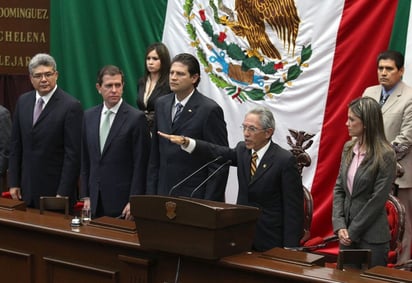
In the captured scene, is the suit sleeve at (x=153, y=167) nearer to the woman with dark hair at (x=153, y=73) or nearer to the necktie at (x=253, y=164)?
the necktie at (x=253, y=164)

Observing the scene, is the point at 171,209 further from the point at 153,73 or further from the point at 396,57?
the point at 153,73

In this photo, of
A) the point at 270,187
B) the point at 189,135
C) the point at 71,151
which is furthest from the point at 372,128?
the point at 71,151

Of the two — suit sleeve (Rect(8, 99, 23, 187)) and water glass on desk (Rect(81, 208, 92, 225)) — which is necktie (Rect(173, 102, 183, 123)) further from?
suit sleeve (Rect(8, 99, 23, 187))

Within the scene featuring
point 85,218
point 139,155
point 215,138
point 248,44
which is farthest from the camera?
point 248,44

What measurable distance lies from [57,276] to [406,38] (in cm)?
300

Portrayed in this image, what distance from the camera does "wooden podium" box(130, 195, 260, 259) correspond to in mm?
3197

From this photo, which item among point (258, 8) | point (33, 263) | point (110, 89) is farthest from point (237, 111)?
point (33, 263)

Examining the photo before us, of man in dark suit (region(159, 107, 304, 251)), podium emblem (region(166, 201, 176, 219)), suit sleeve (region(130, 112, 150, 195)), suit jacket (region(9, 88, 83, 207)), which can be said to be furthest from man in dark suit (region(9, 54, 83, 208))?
podium emblem (region(166, 201, 176, 219))

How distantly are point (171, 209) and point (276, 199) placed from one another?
96cm

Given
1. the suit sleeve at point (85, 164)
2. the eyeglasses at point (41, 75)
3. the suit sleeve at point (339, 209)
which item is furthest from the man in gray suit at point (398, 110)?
the eyeglasses at point (41, 75)

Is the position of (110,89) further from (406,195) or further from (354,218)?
(406,195)

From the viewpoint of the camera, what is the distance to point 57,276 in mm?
3773

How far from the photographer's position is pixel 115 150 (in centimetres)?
463

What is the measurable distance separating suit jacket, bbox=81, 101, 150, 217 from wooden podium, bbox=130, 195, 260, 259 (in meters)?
1.24
